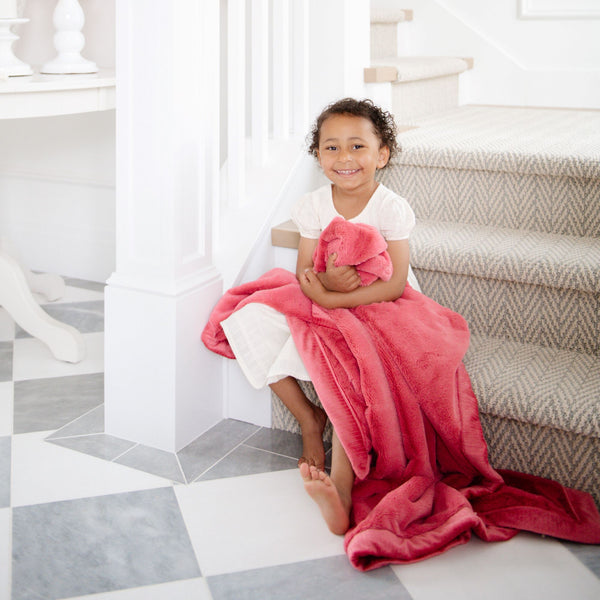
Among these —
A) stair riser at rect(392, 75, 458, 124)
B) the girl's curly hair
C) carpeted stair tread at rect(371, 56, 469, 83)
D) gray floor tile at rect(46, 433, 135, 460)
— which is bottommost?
gray floor tile at rect(46, 433, 135, 460)

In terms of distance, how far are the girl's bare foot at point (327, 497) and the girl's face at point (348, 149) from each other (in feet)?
1.98

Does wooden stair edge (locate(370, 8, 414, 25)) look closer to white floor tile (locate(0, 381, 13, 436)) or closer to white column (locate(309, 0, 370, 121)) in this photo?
white column (locate(309, 0, 370, 121))

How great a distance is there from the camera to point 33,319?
6.93ft

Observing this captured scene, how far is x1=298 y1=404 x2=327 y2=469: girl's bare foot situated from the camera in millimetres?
1550

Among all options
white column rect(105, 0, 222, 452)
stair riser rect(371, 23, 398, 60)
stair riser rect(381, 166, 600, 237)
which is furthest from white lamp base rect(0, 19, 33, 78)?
stair riser rect(371, 23, 398, 60)

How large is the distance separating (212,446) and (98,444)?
239mm

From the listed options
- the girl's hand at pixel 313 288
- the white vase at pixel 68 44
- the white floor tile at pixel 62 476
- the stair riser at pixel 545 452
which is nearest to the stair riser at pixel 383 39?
the white vase at pixel 68 44

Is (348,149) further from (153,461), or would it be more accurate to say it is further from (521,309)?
(153,461)

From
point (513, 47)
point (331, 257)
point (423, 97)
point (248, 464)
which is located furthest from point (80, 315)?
point (513, 47)

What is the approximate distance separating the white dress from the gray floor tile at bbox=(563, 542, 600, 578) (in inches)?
21.6

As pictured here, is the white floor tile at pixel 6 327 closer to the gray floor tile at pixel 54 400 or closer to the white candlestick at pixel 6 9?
the gray floor tile at pixel 54 400

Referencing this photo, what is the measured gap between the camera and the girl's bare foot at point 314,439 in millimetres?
1550

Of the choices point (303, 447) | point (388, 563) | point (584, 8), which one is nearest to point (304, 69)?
point (303, 447)

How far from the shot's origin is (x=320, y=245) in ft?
5.12
